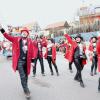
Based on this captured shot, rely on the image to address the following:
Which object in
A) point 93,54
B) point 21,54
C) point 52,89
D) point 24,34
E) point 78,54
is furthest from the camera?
point 93,54

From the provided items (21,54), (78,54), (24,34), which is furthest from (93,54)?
(21,54)

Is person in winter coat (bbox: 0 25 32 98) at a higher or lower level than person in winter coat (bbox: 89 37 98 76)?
higher

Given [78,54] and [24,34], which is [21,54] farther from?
[78,54]

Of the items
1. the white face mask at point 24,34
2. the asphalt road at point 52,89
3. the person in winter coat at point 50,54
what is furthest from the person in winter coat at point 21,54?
the person in winter coat at point 50,54

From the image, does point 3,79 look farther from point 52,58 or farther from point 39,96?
point 39,96

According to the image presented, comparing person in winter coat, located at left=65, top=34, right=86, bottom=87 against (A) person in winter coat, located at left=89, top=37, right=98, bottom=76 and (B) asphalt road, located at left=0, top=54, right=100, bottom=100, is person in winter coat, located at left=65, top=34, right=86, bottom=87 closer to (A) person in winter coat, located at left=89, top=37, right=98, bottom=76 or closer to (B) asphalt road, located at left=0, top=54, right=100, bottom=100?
(B) asphalt road, located at left=0, top=54, right=100, bottom=100

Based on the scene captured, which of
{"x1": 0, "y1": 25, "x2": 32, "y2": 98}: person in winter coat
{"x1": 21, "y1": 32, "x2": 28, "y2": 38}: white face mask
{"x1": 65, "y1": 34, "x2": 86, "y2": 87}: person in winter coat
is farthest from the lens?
{"x1": 65, "y1": 34, "x2": 86, "y2": 87}: person in winter coat

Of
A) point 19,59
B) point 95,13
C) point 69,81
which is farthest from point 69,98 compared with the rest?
point 95,13

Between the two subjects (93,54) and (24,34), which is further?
(93,54)

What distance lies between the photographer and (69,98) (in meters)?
8.60

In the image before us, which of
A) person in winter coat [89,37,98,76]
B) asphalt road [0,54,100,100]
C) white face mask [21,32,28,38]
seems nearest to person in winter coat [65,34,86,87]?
asphalt road [0,54,100,100]

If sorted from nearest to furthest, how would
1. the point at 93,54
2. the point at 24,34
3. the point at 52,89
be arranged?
the point at 24,34 < the point at 52,89 < the point at 93,54

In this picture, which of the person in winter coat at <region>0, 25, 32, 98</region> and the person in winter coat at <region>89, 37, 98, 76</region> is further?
the person in winter coat at <region>89, 37, 98, 76</region>

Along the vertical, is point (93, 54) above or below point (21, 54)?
below
